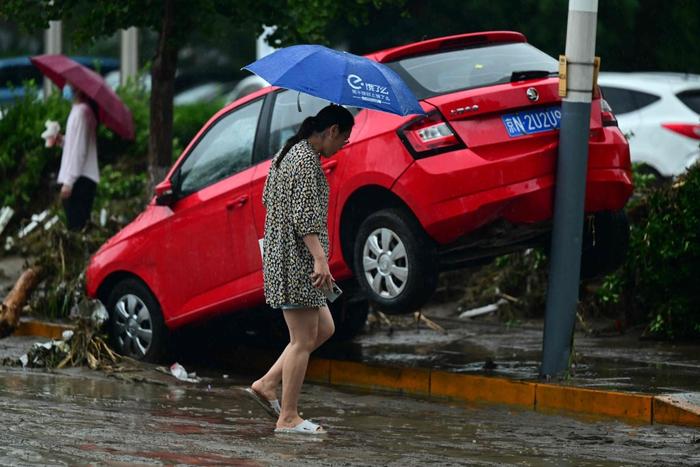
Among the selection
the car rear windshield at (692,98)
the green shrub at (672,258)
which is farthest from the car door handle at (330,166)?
the car rear windshield at (692,98)

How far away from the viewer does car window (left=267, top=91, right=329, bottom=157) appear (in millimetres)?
9992

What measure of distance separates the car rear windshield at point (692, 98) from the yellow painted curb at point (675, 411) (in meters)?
9.04

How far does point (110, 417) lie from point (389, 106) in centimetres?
230

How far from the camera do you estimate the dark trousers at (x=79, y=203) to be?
13312 millimetres

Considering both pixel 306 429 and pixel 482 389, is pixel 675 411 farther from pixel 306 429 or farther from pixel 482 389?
pixel 306 429

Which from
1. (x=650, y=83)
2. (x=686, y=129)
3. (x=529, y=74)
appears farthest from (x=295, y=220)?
(x=650, y=83)

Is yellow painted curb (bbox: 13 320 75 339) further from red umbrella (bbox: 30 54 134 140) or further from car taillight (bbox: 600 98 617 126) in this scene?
car taillight (bbox: 600 98 617 126)

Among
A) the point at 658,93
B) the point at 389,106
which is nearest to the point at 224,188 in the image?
the point at 389,106

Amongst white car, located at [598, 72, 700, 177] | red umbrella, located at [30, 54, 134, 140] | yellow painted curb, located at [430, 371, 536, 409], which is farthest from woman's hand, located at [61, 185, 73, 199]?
white car, located at [598, 72, 700, 177]

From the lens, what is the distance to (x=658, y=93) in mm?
17297

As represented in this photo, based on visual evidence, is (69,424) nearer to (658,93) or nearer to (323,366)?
(323,366)

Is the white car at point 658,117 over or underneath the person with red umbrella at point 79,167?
over

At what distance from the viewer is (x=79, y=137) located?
13.3 meters

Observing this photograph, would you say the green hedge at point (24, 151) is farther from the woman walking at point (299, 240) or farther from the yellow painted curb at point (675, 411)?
the yellow painted curb at point (675, 411)
